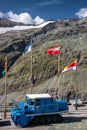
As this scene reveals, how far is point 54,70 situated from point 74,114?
57089 millimetres

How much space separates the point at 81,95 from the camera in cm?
6438

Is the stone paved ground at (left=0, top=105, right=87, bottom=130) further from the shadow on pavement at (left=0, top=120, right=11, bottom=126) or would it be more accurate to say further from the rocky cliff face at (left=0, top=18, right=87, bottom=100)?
the rocky cliff face at (left=0, top=18, right=87, bottom=100)

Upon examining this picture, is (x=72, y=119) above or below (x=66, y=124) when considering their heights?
above

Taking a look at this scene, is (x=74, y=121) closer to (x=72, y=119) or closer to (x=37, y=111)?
(x=72, y=119)

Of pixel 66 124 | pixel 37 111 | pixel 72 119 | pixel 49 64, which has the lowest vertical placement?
pixel 66 124

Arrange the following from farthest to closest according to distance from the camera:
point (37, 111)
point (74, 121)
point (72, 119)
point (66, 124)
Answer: point (72, 119) < point (74, 121) < point (37, 111) < point (66, 124)

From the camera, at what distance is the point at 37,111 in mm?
24156

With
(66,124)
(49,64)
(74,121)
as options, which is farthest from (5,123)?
(49,64)

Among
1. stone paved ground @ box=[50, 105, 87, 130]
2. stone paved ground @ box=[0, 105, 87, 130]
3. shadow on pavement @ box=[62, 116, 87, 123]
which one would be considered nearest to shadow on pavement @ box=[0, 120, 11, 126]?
stone paved ground @ box=[0, 105, 87, 130]

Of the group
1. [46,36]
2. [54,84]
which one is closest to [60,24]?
[46,36]

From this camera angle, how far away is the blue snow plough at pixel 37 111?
23.7 meters

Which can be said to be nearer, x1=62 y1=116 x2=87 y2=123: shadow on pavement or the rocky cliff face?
x1=62 y1=116 x2=87 y2=123: shadow on pavement

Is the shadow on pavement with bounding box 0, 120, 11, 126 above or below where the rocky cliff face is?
below

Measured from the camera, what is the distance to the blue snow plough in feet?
77.7
